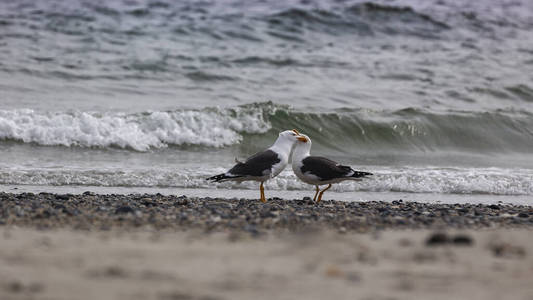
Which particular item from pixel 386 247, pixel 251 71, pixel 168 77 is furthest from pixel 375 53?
pixel 386 247

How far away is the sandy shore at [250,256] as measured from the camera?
300cm

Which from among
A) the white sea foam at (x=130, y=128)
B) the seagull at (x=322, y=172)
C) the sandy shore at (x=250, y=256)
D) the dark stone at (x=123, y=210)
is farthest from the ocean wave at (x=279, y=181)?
the dark stone at (x=123, y=210)

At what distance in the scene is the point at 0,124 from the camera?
1038 centimetres

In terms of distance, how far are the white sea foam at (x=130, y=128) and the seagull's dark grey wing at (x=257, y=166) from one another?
378 centimetres

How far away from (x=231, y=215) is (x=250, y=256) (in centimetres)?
145

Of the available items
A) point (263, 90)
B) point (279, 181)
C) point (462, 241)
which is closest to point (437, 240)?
point (462, 241)

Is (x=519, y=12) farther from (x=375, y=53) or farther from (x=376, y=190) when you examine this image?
(x=376, y=190)

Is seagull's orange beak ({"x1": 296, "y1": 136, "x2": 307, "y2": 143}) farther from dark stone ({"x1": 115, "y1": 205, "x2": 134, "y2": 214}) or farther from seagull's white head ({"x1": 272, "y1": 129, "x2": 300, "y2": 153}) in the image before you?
dark stone ({"x1": 115, "y1": 205, "x2": 134, "y2": 214})

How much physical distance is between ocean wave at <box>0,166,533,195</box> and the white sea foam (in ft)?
6.08

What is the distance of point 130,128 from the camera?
10.8 m

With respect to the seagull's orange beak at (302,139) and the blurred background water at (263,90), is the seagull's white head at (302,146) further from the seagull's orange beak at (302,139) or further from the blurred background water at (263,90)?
the blurred background water at (263,90)

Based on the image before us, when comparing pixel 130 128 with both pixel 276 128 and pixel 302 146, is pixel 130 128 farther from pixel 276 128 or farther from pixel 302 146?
pixel 302 146

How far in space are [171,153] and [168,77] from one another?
4.36m

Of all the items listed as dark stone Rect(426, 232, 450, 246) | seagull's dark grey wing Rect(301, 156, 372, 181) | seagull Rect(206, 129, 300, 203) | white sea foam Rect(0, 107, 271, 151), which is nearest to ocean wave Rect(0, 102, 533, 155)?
white sea foam Rect(0, 107, 271, 151)
